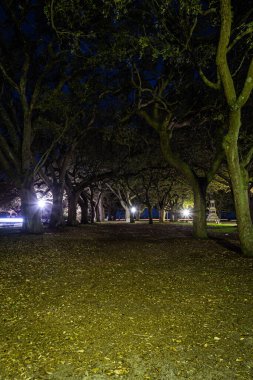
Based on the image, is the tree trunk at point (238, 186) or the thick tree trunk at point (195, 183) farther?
the thick tree trunk at point (195, 183)

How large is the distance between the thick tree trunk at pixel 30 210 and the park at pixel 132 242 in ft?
0.20

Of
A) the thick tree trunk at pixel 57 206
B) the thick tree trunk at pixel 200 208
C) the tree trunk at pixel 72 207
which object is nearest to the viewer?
the thick tree trunk at pixel 200 208

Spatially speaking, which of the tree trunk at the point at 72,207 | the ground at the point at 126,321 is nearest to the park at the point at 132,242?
the ground at the point at 126,321

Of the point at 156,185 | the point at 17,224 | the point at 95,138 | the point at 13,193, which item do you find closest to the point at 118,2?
the point at 95,138

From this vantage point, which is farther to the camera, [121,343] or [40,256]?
[40,256]

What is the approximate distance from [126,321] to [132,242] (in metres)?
11.0

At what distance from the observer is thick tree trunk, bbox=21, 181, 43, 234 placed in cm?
1916

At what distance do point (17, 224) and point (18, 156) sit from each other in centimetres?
1451

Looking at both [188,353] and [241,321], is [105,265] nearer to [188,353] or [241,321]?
[241,321]

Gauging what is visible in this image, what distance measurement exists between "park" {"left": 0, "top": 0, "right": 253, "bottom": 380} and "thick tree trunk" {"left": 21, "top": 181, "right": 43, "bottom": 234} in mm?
61

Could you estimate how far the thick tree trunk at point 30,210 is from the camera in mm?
19156

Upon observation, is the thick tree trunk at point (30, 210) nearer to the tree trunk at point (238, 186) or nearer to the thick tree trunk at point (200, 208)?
the thick tree trunk at point (200, 208)

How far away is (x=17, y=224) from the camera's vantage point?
106 ft

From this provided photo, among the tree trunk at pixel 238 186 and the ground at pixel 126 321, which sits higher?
the tree trunk at pixel 238 186
